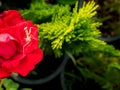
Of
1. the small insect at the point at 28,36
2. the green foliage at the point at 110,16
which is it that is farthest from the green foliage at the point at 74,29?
the green foliage at the point at 110,16

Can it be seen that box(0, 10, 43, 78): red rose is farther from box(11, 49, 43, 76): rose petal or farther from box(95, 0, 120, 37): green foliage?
box(95, 0, 120, 37): green foliage

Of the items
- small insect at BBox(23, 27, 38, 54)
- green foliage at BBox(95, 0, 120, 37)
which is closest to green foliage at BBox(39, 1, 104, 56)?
small insect at BBox(23, 27, 38, 54)

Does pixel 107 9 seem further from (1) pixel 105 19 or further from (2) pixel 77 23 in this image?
(2) pixel 77 23

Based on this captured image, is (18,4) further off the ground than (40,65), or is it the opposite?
(18,4)

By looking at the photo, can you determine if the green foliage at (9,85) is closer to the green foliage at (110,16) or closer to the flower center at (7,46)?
the flower center at (7,46)

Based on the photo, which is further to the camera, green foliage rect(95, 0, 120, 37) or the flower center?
green foliage rect(95, 0, 120, 37)

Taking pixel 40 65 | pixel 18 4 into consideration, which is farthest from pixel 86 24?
pixel 18 4

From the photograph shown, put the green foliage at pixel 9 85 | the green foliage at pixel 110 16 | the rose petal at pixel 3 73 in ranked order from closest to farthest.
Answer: the rose petal at pixel 3 73, the green foliage at pixel 9 85, the green foliage at pixel 110 16
